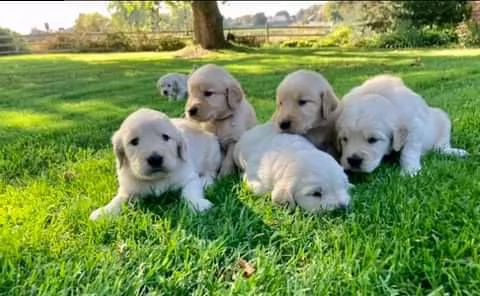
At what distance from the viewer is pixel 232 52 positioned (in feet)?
69.4

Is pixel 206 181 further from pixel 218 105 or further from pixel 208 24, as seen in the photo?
pixel 208 24

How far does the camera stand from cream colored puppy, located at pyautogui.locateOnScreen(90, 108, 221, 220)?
3168 mm

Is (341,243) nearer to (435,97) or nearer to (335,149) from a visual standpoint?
(335,149)

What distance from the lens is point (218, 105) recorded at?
437cm

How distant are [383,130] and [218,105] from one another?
1.39 m

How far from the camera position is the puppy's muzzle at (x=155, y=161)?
315cm

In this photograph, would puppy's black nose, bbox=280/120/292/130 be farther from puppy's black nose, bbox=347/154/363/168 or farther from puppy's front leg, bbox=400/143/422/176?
puppy's front leg, bbox=400/143/422/176

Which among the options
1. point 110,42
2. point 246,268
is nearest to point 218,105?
point 246,268

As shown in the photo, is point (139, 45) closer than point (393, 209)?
No

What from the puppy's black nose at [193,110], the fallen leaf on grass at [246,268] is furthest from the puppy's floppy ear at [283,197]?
the puppy's black nose at [193,110]

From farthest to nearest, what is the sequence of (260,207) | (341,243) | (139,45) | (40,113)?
(139,45) → (40,113) → (260,207) → (341,243)

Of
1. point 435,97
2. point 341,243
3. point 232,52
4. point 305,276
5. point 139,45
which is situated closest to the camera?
point 305,276

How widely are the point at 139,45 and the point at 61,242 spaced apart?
1057 inches

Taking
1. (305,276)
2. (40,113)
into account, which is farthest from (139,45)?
(305,276)
